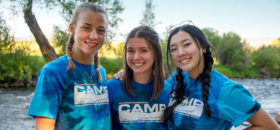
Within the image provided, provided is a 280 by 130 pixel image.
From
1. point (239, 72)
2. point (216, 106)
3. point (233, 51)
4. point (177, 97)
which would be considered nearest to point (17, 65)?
point (177, 97)

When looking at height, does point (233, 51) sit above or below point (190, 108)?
below

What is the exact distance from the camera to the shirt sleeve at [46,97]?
5.75ft

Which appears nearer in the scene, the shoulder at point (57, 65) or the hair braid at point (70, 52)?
the shoulder at point (57, 65)

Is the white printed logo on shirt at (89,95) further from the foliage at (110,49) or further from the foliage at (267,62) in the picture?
the foliage at (267,62)

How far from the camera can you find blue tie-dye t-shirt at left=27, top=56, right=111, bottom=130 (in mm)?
1784

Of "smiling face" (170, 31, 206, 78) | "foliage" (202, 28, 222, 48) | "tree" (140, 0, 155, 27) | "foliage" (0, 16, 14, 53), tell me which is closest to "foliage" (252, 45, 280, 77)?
"foliage" (202, 28, 222, 48)

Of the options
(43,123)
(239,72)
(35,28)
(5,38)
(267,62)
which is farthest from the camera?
(267,62)

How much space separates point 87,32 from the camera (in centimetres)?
216

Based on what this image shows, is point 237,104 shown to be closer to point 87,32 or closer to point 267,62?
point 87,32

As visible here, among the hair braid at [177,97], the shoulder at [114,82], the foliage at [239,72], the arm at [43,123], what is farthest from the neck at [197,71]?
the foliage at [239,72]

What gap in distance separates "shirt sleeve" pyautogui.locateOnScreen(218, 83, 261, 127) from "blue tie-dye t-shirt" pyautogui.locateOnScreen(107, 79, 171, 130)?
810 mm

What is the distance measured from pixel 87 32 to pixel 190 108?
1.37 meters

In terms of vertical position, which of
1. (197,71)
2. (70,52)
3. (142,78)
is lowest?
(142,78)

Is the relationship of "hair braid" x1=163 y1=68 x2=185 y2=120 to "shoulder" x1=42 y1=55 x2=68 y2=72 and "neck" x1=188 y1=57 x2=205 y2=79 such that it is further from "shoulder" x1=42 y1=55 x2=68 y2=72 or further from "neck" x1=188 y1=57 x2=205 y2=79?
"shoulder" x1=42 y1=55 x2=68 y2=72
